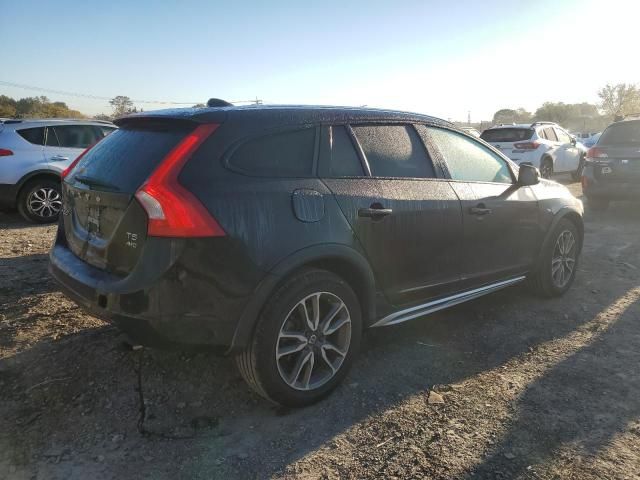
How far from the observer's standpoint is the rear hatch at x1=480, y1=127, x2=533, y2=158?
12945 mm

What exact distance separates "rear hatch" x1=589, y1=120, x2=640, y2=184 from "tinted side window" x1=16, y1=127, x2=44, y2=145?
939 cm

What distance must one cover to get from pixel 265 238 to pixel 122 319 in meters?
0.80

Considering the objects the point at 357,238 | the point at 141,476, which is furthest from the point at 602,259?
the point at 141,476

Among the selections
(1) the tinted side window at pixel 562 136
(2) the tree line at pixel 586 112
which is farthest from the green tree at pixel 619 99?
(1) the tinted side window at pixel 562 136

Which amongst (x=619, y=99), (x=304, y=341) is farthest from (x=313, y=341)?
(x=619, y=99)

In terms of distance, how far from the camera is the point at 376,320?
10.8 feet

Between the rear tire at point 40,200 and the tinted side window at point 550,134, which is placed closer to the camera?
the rear tire at point 40,200

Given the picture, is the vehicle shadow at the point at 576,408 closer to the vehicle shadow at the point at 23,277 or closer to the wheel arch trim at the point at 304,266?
the wheel arch trim at the point at 304,266

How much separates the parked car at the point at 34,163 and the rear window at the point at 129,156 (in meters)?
5.81

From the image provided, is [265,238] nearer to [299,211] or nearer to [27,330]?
[299,211]

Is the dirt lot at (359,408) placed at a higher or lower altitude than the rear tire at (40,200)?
lower

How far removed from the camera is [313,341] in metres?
2.96

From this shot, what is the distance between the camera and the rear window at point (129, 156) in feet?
8.69

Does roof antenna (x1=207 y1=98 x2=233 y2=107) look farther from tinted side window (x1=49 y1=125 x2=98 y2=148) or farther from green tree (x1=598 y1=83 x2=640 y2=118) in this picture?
green tree (x1=598 y1=83 x2=640 y2=118)
